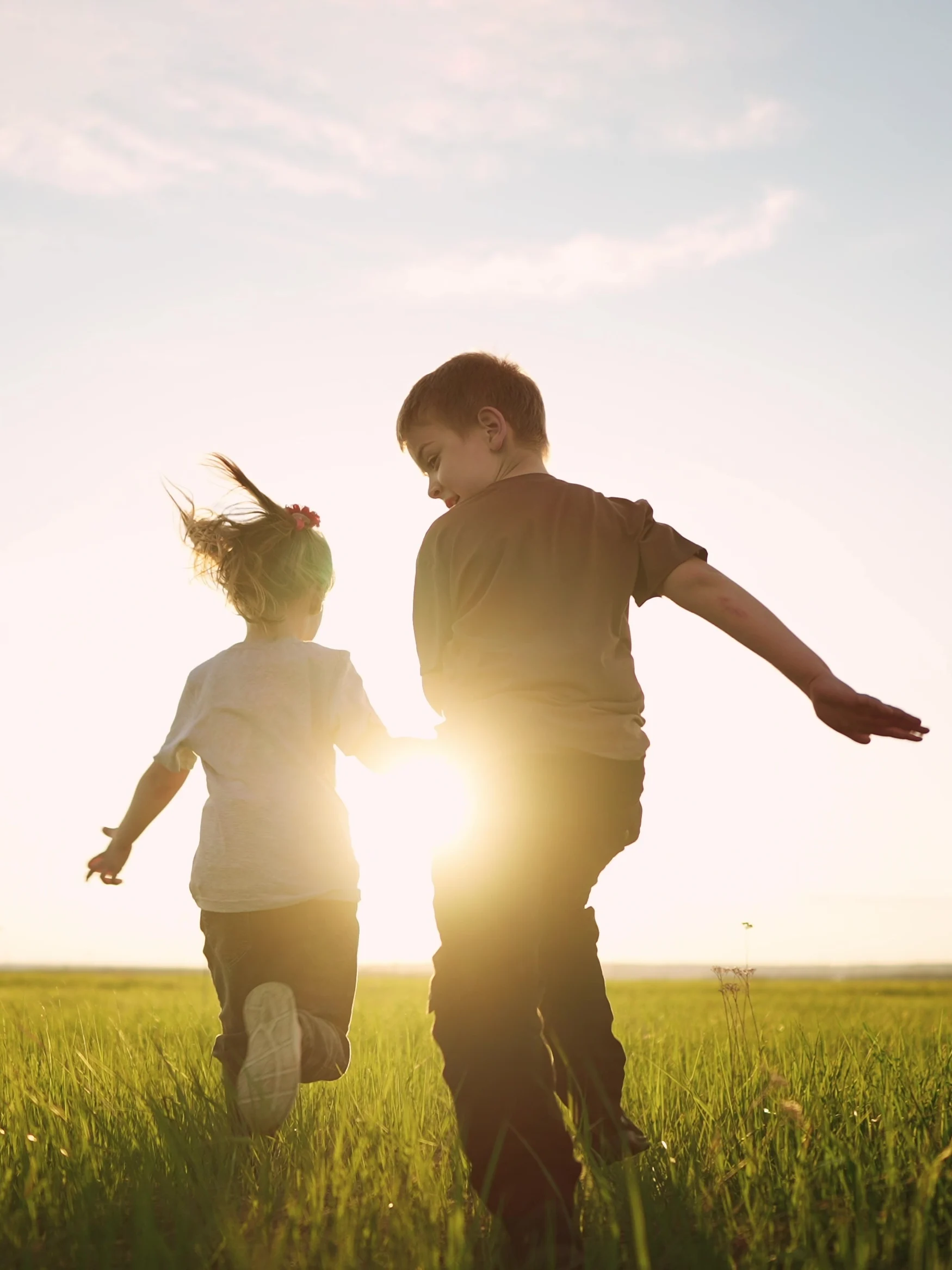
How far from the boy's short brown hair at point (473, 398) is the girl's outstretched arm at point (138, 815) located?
1677 mm

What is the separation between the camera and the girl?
12.1 ft

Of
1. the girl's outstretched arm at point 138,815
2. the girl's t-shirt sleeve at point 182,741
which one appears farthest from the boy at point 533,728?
the girl's outstretched arm at point 138,815

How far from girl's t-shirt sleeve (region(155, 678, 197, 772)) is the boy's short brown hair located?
1437mm

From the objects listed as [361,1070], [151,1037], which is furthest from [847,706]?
[151,1037]

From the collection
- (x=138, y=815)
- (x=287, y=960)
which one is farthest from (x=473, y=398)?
(x=138, y=815)

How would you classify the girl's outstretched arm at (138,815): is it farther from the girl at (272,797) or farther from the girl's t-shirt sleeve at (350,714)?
the girl's t-shirt sleeve at (350,714)

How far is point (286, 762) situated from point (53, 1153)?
1.37m

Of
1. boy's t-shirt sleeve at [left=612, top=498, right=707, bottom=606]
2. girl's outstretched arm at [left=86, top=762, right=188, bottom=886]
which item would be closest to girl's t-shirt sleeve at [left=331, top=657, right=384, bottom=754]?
girl's outstretched arm at [left=86, top=762, right=188, bottom=886]

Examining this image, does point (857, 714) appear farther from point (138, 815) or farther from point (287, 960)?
point (138, 815)

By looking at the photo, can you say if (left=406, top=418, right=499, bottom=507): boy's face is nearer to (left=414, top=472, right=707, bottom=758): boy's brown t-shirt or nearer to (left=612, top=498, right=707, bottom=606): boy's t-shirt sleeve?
(left=414, top=472, right=707, bottom=758): boy's brown t-shirt

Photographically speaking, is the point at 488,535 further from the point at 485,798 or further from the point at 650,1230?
the point at 650,1230

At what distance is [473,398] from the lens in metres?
3.13

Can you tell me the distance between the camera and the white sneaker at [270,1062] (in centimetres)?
321

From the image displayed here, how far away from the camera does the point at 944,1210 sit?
2363mm
